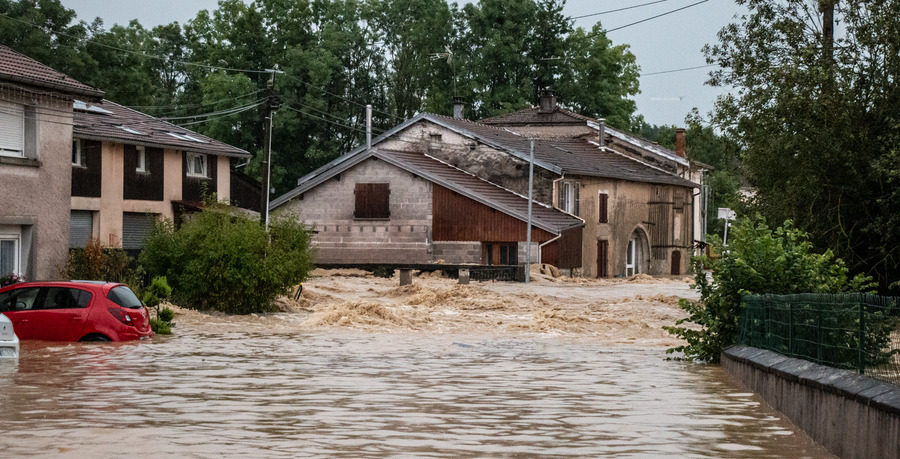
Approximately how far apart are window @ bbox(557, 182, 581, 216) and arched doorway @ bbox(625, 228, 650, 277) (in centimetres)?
674

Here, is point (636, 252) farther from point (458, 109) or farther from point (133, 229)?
point (133, 229)

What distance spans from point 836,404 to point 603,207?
5034cm

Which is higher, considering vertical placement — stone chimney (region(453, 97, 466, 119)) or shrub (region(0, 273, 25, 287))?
stone chimney (region(453, 97, 466, 119))

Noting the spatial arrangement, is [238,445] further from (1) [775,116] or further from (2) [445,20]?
(2) [445,20]

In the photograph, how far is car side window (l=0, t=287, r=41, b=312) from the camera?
22219 mm

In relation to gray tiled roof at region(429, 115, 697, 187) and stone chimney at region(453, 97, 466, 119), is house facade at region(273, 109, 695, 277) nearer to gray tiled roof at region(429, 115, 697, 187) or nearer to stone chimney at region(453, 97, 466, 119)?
gray tiled roof at region(429, 115, 697, 187)

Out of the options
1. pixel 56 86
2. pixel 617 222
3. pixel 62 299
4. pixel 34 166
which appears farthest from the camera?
pixel 617 222

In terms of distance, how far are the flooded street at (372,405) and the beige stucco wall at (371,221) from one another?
3049 cm

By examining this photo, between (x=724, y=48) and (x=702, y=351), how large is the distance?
16116 millimetres

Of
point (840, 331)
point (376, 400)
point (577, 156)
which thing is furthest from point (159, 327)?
point (577, 156)

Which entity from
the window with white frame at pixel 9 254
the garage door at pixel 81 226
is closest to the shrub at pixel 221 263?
the window with white frame at pixel 9 254

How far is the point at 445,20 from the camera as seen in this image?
84.2 m

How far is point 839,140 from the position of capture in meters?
30.2

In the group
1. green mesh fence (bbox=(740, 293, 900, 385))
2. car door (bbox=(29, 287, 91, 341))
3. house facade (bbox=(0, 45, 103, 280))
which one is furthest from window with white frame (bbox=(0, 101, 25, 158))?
green mesh fence (bbox=(740, 293, 900, 385))
